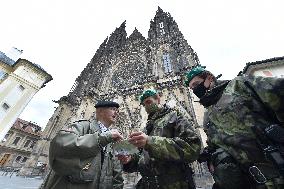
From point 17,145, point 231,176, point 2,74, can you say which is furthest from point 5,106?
point 17,145

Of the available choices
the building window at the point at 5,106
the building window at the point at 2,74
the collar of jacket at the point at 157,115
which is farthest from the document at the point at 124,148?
the building window at the point at 2,74

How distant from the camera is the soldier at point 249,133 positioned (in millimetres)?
1309

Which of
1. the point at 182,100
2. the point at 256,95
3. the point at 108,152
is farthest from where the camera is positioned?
the point at 182,100

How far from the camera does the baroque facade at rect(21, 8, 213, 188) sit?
17500 millimetres

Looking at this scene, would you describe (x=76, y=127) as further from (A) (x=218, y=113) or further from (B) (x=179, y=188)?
(A) (x=218, y=113)

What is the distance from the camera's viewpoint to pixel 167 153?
6.23 feet

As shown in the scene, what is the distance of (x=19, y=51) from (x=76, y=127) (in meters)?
19.7

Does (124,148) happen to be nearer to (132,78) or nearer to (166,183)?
(166,183)

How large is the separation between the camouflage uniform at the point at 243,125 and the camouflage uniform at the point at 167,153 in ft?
1.06

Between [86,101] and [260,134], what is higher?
[86,101]

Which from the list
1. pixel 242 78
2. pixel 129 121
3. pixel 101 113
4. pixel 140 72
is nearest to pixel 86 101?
pixel 129 121

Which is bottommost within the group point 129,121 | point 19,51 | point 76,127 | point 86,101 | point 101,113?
point 76,127

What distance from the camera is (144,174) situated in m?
2.37

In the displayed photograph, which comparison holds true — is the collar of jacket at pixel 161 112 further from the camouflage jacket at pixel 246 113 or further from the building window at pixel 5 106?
the building window at pixel 5 106
